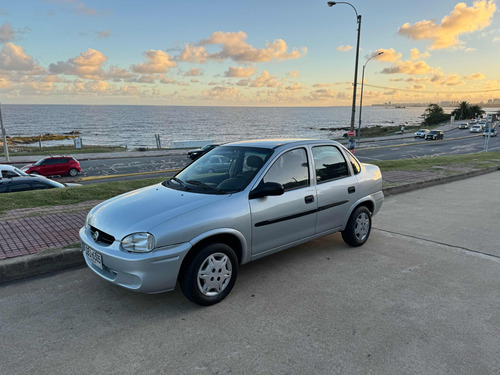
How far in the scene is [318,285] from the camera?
13.1ft

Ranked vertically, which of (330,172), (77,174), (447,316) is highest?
(330,172)

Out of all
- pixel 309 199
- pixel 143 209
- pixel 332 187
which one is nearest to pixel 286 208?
pixel 309 199

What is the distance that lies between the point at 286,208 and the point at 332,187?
922 millimetres

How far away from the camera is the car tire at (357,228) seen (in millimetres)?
5055

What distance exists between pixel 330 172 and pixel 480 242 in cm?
281

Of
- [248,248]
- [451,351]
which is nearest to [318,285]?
[248,248]

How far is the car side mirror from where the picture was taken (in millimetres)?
3740

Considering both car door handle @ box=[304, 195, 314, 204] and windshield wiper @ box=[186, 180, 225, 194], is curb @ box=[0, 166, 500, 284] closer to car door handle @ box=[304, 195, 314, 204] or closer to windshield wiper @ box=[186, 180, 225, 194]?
windshield wiper @ box=[186, 180, 225, 194]

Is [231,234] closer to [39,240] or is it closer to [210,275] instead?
[210,275]

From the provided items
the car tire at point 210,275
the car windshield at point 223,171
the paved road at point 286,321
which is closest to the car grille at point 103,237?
the paved road at point 286,321

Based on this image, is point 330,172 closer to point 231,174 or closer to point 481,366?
point 231,174

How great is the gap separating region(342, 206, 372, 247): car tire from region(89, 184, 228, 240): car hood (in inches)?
86.7

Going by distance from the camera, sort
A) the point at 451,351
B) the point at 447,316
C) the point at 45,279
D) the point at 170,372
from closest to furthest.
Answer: the point at 170,372 < the point at 451,351 < the point at 447,316 < the point at 45,279

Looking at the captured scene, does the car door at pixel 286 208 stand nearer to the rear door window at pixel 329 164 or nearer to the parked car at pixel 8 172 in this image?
the rear door window at pixel 329 164
